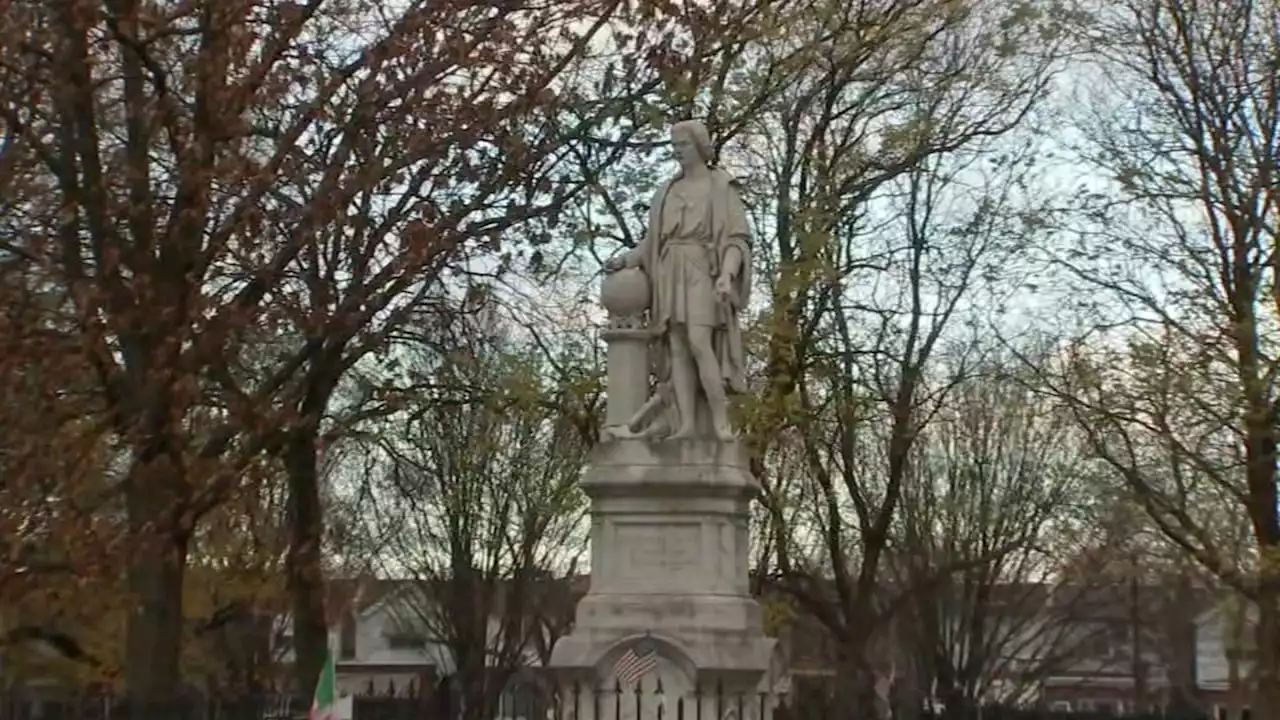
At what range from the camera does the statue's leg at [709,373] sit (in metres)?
13.5

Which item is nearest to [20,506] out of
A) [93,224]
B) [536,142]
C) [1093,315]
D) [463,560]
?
[93,224]

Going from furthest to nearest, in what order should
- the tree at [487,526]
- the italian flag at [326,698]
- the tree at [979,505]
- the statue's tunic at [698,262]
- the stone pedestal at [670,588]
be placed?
the tree at [979,505] < the tree at [487,526] < the statue's tunic at [698,262] < the stone pedestal at [670,588] < the italian flag at [326,698]

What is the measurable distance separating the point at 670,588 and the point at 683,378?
1.62m

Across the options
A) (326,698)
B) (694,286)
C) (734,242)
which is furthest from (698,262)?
(326,698)

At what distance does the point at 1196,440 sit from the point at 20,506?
16254mm

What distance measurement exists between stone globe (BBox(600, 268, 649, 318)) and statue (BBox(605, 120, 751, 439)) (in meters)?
0.08

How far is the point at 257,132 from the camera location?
15430 mm

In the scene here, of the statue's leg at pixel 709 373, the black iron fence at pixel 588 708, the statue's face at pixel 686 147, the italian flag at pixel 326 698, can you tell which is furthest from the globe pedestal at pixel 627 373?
the italian flag at pixel 326 698

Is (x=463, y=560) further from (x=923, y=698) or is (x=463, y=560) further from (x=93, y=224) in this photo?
(x=93, y=224)

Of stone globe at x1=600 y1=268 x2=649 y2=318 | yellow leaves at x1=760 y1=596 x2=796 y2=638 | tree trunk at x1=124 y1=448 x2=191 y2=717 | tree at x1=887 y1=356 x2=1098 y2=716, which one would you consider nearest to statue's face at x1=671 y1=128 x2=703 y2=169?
stone globe at x1=600 y1=268 x2=649 y2=318

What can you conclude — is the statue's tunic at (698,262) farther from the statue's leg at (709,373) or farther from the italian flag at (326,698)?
the italian flag at (326,698)

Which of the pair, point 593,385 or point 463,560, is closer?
point 593,385

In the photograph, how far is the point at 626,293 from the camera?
45.3ft

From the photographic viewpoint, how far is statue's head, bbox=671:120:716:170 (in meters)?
13.9
